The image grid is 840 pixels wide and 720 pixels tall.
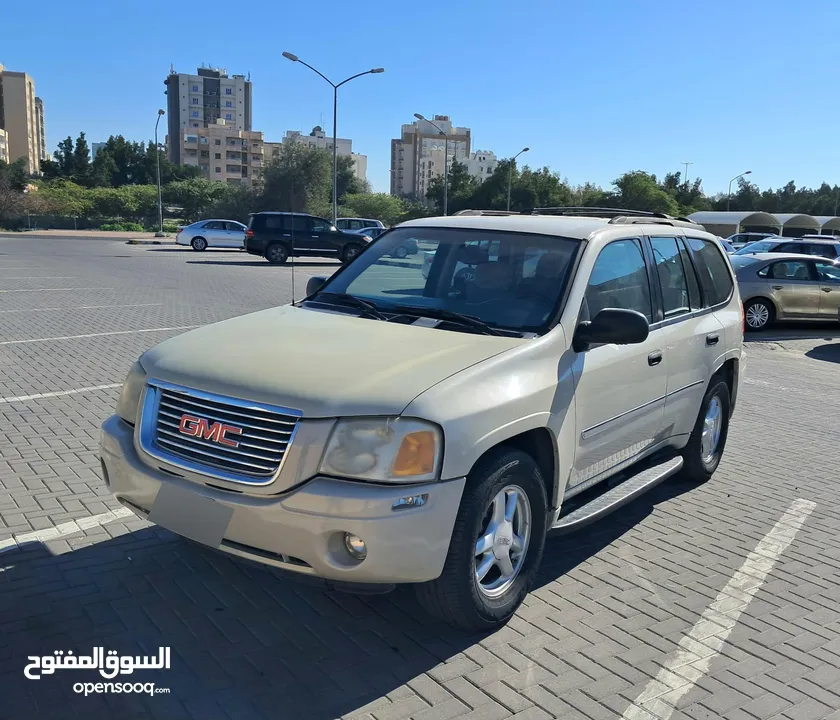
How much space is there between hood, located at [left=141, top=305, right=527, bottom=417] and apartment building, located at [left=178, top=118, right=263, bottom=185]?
142298 millimetres

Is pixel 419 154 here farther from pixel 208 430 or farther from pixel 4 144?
pixel 208 430

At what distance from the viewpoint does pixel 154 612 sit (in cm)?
361

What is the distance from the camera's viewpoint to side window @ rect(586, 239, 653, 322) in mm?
4348

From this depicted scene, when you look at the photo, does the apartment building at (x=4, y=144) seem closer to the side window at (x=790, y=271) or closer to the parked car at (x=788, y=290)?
the parked car at (x=788, y=290)

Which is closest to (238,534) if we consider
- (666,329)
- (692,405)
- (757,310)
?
(666,329)

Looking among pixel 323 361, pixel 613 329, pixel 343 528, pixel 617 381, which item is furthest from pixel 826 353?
pixel 343 528

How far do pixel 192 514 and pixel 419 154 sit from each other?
185065 mm

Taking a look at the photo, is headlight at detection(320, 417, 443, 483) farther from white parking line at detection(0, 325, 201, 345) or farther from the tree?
the tree

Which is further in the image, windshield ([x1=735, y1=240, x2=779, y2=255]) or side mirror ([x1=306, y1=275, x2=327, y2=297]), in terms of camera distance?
windshield ([x1=735, y1=240, x2=779, y2=255])

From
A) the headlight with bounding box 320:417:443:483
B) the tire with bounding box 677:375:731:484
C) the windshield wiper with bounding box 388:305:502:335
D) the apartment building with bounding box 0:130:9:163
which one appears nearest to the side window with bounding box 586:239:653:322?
the windshield wiper with bounding box 388:305:502:335

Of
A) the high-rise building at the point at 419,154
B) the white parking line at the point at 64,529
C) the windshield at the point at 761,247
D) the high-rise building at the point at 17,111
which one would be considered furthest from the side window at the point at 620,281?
the high-rise building at the point at 419,154

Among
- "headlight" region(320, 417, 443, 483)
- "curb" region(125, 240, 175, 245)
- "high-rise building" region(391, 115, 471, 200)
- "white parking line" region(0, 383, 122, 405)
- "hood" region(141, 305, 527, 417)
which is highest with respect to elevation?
"high-rise building" region(391, 115, 471, 200)

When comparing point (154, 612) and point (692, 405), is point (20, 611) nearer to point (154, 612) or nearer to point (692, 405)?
point (154, 612)

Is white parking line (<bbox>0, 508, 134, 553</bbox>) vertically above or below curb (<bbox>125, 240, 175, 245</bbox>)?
below
